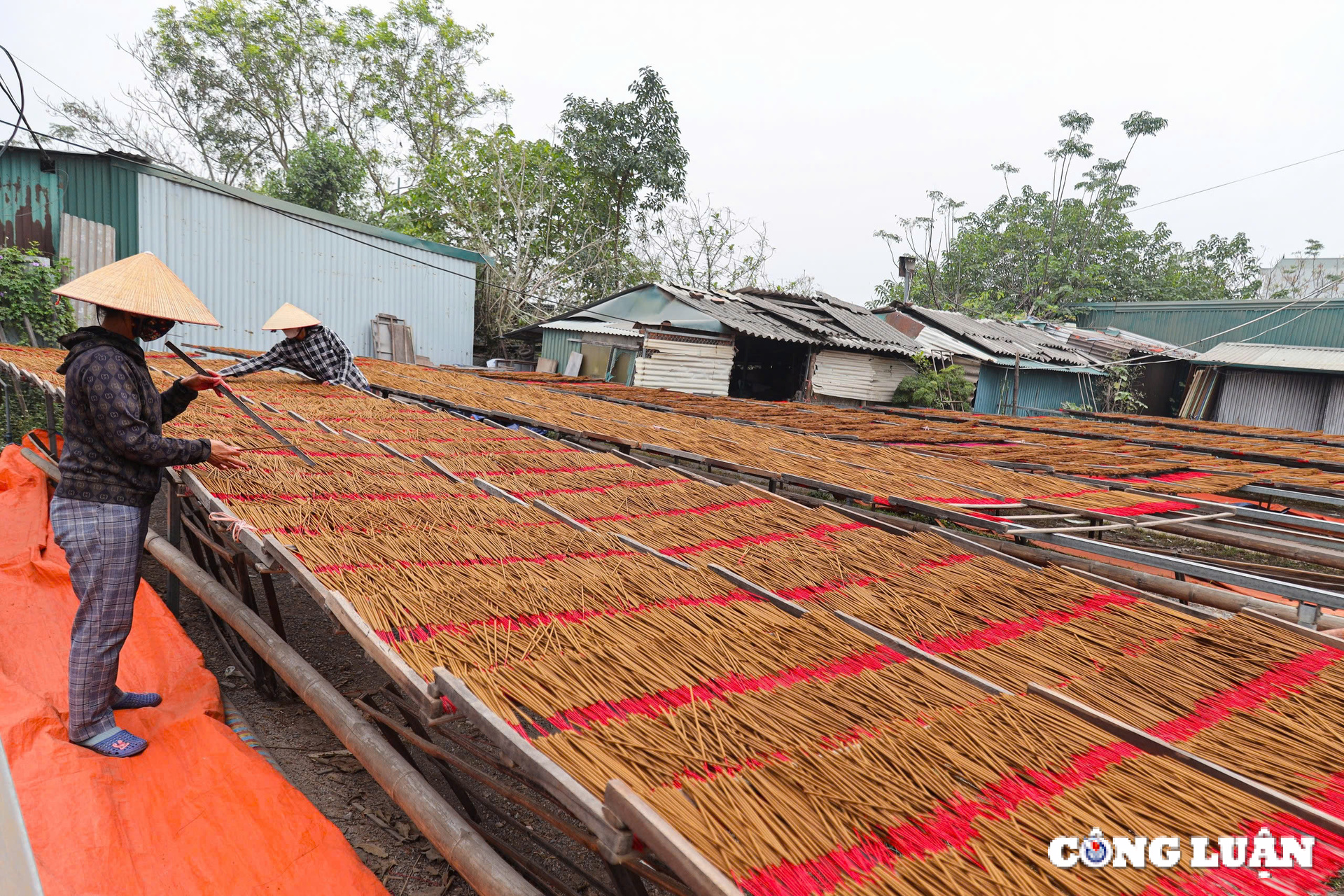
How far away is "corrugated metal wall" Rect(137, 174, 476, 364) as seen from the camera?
38.5ft

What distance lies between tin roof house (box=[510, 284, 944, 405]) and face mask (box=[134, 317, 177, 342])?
1199 centimetres

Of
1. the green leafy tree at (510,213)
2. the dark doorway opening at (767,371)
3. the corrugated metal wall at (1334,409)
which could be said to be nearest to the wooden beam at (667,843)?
the dark doorway opening at (767,371)

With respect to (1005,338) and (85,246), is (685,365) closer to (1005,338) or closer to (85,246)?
(1005,338)

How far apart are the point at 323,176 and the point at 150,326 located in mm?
18711

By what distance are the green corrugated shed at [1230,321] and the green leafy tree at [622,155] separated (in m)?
15.7

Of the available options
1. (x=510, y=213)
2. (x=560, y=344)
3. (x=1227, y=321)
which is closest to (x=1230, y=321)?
(x=1227, y=321)

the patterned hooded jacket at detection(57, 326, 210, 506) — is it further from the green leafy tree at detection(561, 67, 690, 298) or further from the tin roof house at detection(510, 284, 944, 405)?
the green leafy tree at detection(561, 67, 690, 298)

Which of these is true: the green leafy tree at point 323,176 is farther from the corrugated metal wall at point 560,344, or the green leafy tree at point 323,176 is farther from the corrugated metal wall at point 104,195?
the corrugated metal wall at point 104,195

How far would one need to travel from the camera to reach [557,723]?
164 centimetres

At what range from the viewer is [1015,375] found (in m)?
17.1

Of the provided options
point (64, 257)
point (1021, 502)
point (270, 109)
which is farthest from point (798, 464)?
point (270, 109)

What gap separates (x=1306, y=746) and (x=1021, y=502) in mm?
2321

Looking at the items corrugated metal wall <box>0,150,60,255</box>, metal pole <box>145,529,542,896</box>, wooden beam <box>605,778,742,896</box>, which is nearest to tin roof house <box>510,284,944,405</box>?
corrugated metal wall <box>0,150,60,255</box>

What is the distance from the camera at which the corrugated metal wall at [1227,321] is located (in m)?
18.8
